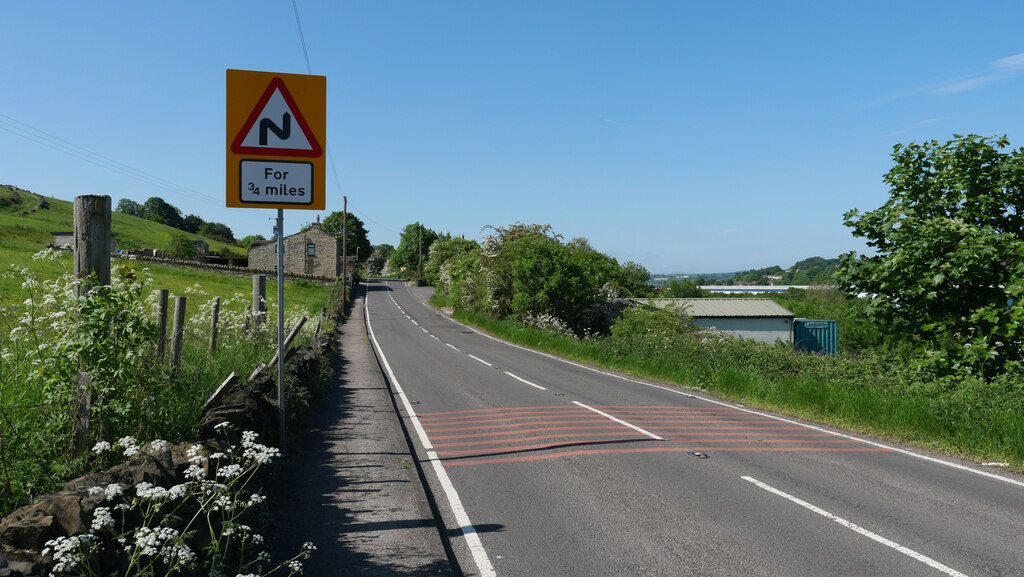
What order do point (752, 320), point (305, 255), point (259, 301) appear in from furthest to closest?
point (305, 255)
point (752, 320)
point (259, 301)

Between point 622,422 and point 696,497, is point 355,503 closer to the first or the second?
point 696,497

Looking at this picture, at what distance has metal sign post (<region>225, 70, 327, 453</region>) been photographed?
5.99 metres

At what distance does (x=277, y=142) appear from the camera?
6121 millimetres

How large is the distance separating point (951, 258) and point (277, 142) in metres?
11.3

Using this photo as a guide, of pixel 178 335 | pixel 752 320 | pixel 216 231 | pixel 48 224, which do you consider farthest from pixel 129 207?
pixel 178 335

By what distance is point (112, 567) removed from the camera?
3287 millimetres

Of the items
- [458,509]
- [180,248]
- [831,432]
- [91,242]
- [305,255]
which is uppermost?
[180,248]

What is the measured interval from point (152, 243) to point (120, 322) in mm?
114396

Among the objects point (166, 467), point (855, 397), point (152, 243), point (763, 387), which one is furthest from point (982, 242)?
point (152, 243)

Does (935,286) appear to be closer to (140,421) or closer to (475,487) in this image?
(475,487)

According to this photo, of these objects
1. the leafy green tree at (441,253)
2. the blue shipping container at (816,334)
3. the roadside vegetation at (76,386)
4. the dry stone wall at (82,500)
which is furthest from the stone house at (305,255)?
the dry stone wall at (82,500)

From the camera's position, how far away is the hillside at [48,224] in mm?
Answer: 77769

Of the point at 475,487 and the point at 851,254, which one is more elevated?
the point at 851,254

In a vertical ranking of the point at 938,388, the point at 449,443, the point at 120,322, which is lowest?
the point at 449,443
